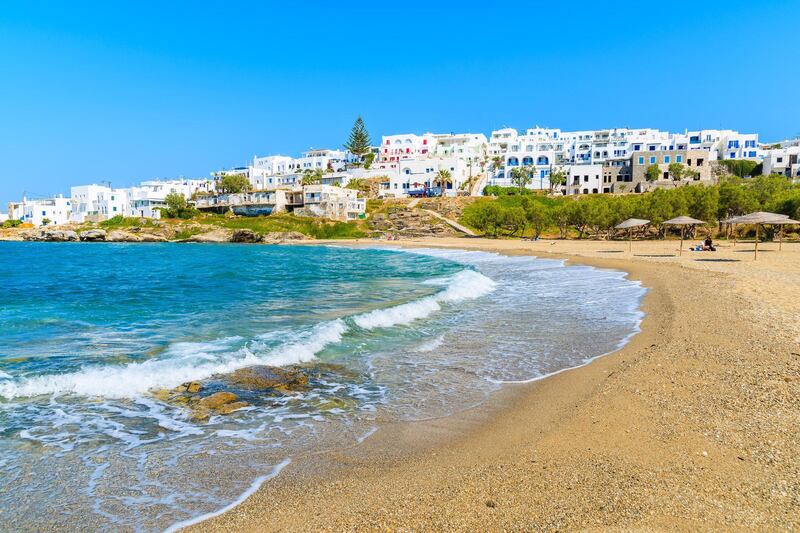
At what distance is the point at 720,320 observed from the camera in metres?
13.3

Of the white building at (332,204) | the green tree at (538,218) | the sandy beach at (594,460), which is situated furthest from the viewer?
the white building at (332,204)

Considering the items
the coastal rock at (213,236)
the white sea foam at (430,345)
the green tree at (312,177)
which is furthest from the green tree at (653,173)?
the white sea foam at (430,345)

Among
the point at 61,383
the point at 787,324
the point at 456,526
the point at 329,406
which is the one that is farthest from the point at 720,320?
the point at 61,383

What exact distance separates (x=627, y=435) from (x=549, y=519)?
260 cm

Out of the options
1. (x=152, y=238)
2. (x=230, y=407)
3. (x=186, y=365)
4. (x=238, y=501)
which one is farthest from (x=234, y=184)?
(x=238, y=501)

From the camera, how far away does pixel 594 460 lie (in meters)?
6.01

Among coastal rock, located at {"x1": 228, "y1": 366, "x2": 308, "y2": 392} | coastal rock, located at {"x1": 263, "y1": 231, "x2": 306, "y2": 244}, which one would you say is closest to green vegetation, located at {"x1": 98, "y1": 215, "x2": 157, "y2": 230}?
coastal rock, located at {"x1": 263, "y1": 231, "x2": 306, "y2": 244}

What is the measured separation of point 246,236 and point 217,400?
77.2 meters

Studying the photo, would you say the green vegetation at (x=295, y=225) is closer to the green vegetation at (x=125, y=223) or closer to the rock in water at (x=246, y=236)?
the rock in water at (x=246, y=236)

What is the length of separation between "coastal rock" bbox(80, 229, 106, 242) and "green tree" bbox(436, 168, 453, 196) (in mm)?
64538

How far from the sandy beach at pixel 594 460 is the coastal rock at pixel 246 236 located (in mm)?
77823

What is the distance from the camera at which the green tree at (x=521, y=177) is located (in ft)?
322

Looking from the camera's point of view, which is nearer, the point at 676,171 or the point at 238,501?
the point at 238,501

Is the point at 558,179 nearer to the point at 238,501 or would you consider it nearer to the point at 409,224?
the point at 409,224
